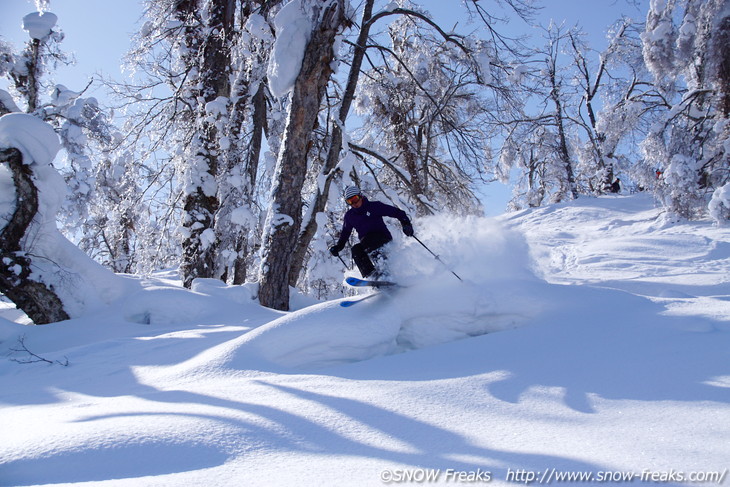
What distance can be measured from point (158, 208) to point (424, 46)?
771cm

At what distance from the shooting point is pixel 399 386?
2662 millimetres

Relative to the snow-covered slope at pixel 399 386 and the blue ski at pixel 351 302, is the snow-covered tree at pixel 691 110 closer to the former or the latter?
the snow-covered slope at pixel 399 386

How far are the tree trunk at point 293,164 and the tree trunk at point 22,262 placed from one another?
2940mm

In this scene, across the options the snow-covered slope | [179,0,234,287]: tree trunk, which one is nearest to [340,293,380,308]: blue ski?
the snow-covered slope

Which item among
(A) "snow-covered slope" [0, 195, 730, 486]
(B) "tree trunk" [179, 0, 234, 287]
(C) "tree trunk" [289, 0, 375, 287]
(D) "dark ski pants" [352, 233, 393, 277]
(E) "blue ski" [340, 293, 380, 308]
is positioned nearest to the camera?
(A) "snow-covered slope" [0, 195, 730, 486]

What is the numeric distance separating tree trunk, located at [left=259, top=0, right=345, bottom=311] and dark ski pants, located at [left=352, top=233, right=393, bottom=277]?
3.60 feet

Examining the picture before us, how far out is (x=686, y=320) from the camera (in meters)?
3.42

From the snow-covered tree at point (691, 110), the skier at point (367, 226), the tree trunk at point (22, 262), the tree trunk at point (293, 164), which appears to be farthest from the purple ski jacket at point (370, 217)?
the snow-covered tree at point (691, 110)

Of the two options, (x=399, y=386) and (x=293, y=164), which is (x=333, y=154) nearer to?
(x=293, y=164)

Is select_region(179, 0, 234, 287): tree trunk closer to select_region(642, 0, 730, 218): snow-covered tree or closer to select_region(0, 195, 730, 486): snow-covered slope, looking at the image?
select_region(0, 195, 730, 486): snow-covered slope

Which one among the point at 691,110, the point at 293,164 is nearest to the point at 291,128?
the point at 293,164

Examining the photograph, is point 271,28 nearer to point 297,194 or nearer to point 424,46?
point 297,194

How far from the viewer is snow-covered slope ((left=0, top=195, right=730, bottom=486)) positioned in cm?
170

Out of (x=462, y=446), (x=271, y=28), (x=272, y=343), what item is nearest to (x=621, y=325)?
(x=462, y=446)
